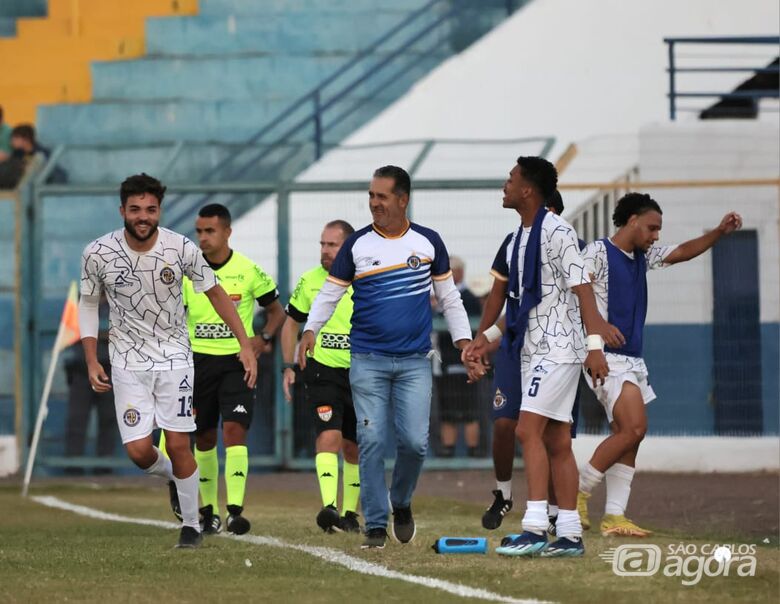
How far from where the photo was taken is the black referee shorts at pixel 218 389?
1155cm

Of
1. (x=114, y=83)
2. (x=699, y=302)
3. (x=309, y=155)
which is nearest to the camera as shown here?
(x=699, y=302)

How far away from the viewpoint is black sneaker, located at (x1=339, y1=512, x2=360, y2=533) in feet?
36.7

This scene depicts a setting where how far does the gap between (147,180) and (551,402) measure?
252cm

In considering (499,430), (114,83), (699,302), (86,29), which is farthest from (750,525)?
(86,29)

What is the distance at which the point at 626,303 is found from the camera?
10.6 meters

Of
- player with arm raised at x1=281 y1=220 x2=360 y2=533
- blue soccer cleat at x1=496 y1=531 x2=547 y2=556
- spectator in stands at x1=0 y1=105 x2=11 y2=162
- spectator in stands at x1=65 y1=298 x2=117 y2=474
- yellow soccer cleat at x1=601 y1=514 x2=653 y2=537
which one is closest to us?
blue soccer cleat at x1=496 y1=531 x2=547 y2=556

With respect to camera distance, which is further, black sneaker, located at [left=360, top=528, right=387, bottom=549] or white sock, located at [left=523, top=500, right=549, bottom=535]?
black sneaker, located at [left=360, top=528, right=387, bottom=549]

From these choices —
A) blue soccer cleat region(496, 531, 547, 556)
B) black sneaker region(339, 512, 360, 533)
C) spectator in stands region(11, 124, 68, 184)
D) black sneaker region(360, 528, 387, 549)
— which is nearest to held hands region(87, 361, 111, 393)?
black sneaker region(360, 528, 387, 549)

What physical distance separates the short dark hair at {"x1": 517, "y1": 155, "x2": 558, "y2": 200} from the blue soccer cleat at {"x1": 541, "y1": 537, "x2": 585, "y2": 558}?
1800 mm

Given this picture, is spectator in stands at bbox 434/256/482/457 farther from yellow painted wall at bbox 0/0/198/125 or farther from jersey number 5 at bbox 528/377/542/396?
yellow painted wall at bbox 0/0/198/125

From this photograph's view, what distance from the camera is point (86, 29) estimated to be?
2630cm

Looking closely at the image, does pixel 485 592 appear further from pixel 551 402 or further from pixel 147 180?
pixel 147 180

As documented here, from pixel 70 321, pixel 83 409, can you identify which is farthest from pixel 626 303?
pixel 83 409

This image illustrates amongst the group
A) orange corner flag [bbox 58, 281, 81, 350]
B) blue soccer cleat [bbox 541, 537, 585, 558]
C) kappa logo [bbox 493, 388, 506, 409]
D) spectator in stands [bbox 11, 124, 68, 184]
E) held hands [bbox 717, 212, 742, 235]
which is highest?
spectator in stands [bbox 11, 124, 68, 184]
